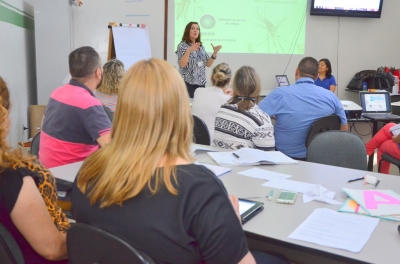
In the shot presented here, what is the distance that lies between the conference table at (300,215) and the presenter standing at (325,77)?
4126mm

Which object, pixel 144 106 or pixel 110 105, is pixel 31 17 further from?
pixel 144 106

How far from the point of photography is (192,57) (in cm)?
548

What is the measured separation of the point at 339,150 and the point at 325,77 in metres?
3.92

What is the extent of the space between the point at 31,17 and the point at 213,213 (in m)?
5.17

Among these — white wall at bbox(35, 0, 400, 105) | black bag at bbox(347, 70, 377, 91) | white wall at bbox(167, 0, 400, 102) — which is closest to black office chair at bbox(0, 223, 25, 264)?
white wall at bbox(35, 0, 400, 105)

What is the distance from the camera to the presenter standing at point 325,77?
20.3 feet

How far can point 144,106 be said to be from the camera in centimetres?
116

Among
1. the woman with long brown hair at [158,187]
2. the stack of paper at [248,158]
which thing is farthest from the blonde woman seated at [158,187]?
the stack of paper at [248,158]

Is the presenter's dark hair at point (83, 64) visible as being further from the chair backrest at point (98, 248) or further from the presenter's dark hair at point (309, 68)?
the presenter's dark hair at point (309, 68)

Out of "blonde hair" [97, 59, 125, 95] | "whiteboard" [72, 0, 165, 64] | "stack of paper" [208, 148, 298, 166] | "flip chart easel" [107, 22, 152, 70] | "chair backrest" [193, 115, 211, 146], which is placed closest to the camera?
"stack of paper" [208, 148, 298, 166]

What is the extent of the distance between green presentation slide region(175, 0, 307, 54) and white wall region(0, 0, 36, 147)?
2.03 metres

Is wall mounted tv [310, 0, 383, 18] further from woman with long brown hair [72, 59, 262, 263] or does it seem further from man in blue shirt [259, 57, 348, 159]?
woman with long brown hair [72, 59, 262, 263]

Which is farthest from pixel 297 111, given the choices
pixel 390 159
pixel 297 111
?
pixel 390 159

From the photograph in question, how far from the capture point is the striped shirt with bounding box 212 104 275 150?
8.80 ft
